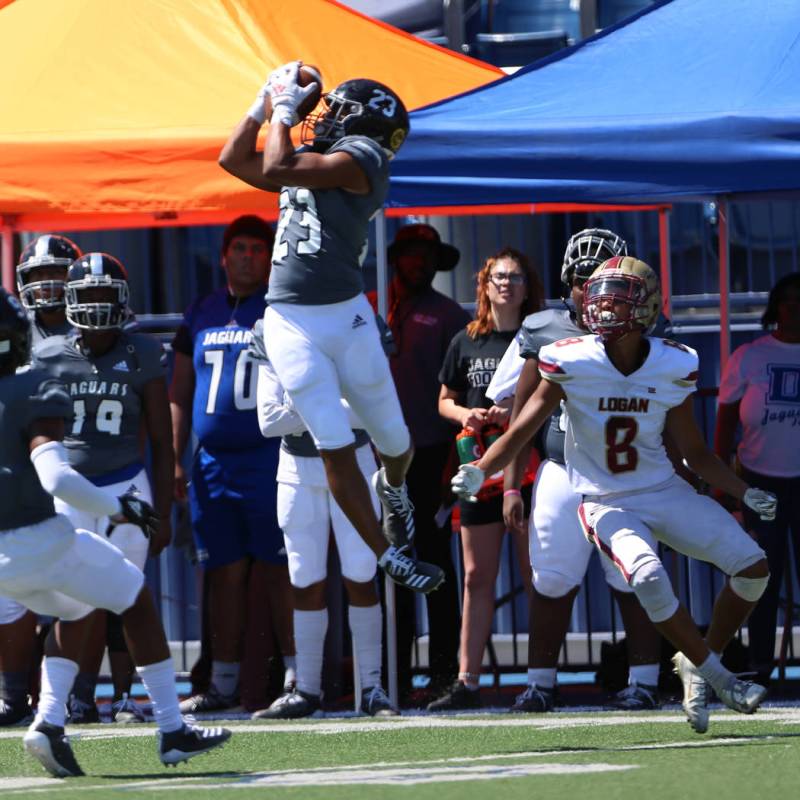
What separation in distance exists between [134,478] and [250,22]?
274 centimetres

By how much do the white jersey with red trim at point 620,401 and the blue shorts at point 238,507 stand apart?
232 cm

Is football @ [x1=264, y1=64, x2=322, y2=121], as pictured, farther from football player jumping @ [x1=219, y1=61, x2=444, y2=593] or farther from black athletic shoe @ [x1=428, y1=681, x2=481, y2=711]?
black athletic shoe @ [x1=428, y1=681, x2=481, y2=711]

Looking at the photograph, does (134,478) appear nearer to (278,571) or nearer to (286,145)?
(278,571)

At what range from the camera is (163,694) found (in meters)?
6.36

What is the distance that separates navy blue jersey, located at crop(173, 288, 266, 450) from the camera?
9094mm

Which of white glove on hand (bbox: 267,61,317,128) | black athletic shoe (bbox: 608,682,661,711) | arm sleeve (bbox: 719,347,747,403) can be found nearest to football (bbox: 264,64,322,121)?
white glove on hand (bbox: 267,61,317,128)

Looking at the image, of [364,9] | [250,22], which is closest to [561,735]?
[250,22]

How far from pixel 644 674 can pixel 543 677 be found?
1.41ft

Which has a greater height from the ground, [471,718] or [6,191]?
[6,191]

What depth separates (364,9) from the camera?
14312mm

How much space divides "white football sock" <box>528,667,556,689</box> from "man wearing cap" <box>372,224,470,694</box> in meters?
0.71

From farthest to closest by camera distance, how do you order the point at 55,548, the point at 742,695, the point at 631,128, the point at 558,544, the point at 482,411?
the point at 482,411
the point at 558,544
the point at 631,128
the point at 742,695
the point at 55,548

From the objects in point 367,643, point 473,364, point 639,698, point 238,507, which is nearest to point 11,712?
point 238,507

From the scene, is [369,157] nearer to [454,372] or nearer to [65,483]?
[65,483]
